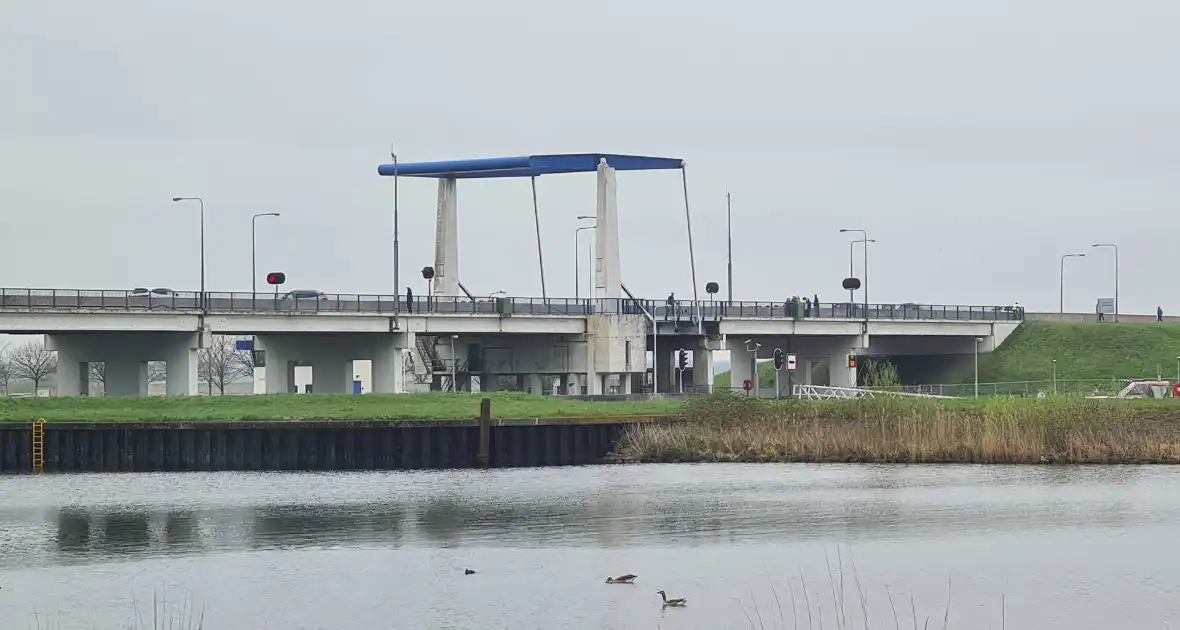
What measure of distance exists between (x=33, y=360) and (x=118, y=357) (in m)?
88.4

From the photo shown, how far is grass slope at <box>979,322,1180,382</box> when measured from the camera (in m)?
116

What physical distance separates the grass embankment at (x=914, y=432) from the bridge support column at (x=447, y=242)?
144 feet

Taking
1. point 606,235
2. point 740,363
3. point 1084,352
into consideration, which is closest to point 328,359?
point 606,235

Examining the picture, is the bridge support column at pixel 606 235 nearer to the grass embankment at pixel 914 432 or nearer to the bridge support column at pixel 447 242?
the bridge support column at pixel 447 242

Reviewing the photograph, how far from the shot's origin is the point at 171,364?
89.9 m

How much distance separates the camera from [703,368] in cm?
11031

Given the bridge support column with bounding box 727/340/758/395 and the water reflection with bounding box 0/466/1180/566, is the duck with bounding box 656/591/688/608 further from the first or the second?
the bridge support column with bounding box 727/340/758/395

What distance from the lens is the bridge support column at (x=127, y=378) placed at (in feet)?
308

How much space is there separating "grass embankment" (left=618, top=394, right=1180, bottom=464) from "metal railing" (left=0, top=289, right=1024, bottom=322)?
30.6m

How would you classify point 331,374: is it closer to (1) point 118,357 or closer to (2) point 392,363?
(2) point 392,363

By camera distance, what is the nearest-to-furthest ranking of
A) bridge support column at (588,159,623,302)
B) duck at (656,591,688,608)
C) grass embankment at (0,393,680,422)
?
duck at (656,591,688,608) → grass embankment at (0,393,680,422) → bridge support column at (588,159,623,302)

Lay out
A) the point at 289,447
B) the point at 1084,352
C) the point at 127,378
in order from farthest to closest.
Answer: the point at 1084,352 < the point at 127,378 < the point at 289,447

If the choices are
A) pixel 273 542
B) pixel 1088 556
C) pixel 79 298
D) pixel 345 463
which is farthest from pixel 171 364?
pixel 1088 556

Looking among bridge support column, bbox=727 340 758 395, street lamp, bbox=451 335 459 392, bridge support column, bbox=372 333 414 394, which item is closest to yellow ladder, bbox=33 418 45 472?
bridge support column, bbox=372 333 414 394
